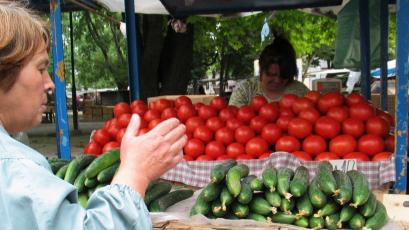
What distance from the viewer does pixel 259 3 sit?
6.23 meters

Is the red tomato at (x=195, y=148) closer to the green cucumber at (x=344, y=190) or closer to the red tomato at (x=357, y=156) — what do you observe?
the red tomato at (x=357, y=156)

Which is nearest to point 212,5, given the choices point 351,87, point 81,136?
point 81,136

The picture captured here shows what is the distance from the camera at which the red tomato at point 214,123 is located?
372cm

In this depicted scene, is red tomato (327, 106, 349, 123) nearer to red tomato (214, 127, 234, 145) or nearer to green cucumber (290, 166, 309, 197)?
red tomato (214, 127, 234, 145)

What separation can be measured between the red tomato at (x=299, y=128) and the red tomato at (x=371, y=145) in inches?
15.5

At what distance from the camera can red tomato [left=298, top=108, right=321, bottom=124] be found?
→ 3521 mm

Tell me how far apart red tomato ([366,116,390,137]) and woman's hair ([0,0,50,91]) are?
2.64 m

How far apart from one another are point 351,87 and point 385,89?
56.0 feet

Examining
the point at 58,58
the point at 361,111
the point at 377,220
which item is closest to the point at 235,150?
the point at 361,111

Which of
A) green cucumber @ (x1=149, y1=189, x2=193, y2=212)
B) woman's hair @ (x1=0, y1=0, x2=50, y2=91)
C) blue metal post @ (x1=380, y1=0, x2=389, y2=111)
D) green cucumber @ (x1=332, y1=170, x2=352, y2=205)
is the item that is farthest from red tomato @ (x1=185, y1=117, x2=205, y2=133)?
blue metal post @ (x1=380, y1=0, x2=389, y2=111)

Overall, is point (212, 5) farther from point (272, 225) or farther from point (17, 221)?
point (17, 221)

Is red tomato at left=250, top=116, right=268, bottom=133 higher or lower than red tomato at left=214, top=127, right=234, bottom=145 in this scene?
higher

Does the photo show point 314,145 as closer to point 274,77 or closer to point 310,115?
point 310,115

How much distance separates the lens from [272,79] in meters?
5.08
